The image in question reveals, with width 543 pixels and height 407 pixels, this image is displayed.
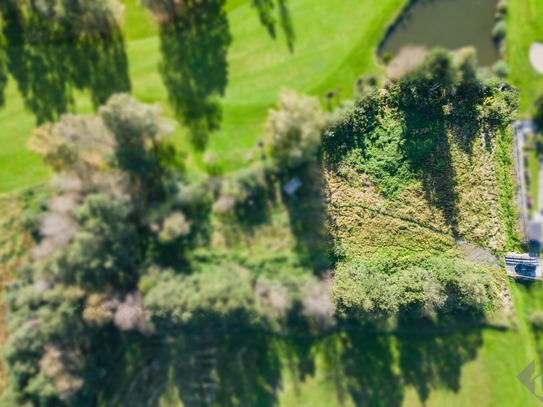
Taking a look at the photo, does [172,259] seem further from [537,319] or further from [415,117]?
[537,319]

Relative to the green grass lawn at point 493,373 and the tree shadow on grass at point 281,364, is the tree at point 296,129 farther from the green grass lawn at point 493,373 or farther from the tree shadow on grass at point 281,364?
the green grass lawn at point 493,373

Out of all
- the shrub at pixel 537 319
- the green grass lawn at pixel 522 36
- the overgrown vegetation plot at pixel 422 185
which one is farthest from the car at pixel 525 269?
the green grass lawn at pixel 522 36

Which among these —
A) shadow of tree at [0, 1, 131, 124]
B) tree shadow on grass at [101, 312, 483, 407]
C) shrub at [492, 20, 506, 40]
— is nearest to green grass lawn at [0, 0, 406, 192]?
shadow of tree at [0, 1, 131, 124]

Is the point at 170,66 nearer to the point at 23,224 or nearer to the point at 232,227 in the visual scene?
the point at 232,227

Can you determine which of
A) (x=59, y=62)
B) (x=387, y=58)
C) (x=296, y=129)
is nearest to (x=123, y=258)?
(x=296, y=129)

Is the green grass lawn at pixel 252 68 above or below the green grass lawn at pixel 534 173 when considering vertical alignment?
above

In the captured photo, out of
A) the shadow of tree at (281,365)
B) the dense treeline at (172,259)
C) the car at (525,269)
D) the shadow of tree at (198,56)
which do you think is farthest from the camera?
the shadow of tree at (198,56)

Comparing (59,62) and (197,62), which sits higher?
(59,62)

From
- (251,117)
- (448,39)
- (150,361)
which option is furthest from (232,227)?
(448,39)
